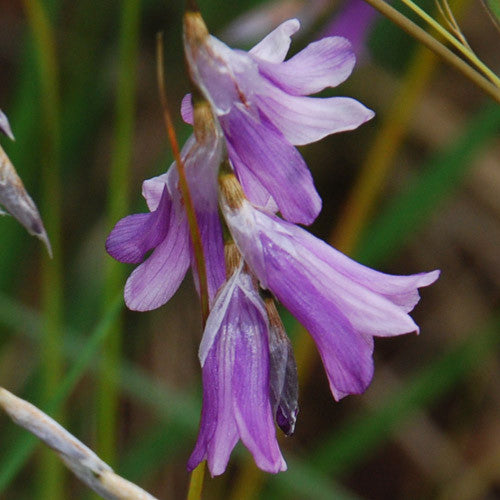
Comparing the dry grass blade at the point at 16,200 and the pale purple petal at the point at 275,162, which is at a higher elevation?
the pale purple petal at the point at 275,162

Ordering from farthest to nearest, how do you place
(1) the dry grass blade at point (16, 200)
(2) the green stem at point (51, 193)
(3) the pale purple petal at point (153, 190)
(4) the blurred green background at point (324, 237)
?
(4) the blurred green background at point (324, 237)
(2) the green stem at point (51, 193)
(3) the pale purple petal at point (153, 190)
(1) the dry grass blade at point (16, 200)

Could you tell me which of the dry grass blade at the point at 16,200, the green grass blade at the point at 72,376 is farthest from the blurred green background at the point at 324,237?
the dry grass blade at the point at 16,200

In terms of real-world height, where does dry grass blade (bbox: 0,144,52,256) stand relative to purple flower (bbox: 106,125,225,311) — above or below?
above

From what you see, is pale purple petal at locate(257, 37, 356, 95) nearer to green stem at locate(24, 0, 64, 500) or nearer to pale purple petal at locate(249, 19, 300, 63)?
pale purple petal at locate(249, 19, 300, 63)

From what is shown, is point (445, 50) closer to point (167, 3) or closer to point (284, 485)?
point (284, 485)

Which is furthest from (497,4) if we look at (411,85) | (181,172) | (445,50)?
(411,85)

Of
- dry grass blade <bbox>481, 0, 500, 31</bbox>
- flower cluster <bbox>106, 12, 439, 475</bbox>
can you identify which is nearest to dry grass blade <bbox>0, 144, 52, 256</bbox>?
flower cluster <bbox>106, 12, 439, 475</bbox>

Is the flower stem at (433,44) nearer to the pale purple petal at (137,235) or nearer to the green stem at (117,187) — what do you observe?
the pale purple petal at (137,235)

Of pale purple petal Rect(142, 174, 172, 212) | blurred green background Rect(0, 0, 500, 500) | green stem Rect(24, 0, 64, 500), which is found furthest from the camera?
blurred green background Rect(0, 0, 500, 500)
